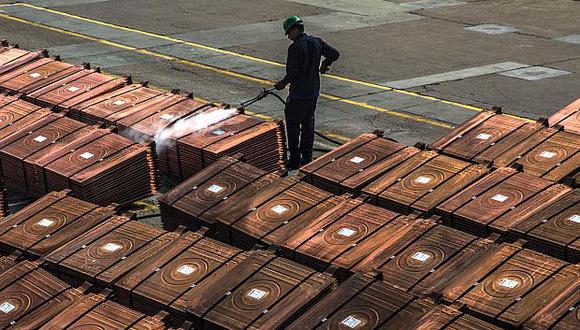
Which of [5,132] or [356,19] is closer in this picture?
[5,132]

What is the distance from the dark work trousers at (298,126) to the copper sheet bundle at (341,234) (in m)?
5.57

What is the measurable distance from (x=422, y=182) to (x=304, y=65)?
5.11m

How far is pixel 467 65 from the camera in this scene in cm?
2945

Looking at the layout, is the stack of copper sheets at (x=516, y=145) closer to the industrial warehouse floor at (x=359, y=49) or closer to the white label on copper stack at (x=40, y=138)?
the industrial warehouse floor at (x=359, y=49)

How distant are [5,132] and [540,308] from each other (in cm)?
1076

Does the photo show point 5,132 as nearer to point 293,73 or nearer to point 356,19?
point 293,73

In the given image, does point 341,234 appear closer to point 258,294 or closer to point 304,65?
point 258,294

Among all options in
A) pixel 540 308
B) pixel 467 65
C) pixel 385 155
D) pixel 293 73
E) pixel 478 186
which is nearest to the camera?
pixel 540 308

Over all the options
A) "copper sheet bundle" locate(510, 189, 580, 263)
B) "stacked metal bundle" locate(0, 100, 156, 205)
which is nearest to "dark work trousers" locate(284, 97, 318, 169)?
"stacked metal bundle" locate(0, 100, 156, 205)

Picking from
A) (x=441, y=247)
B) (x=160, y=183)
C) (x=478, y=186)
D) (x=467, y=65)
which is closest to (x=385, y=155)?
(x=478, y=186)

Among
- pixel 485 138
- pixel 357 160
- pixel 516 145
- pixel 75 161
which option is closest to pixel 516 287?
pixel 357 160

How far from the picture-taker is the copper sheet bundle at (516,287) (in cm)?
1190

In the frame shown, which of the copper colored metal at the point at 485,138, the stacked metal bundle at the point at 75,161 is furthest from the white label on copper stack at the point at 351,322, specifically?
the stacked metal bundle at the point at 75,161

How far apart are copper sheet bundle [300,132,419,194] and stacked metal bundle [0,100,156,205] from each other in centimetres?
320
